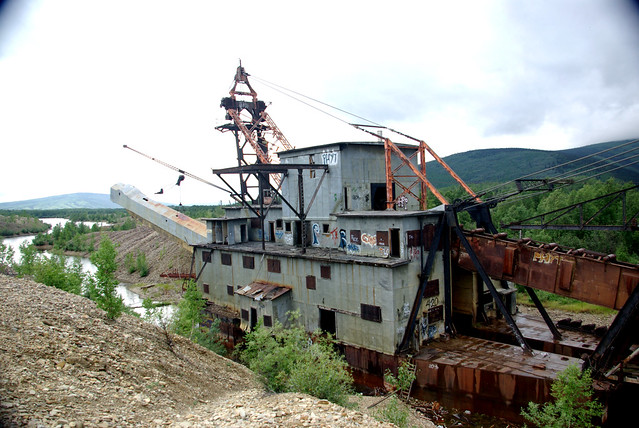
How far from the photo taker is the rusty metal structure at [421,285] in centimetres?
1178

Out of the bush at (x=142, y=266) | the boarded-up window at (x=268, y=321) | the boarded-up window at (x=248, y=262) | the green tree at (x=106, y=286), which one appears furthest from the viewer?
the bush at (x=142, y=266)

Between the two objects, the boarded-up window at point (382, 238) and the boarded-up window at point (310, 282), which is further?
the boarded-up window at point (310, 282)

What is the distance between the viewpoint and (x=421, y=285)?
14492mm

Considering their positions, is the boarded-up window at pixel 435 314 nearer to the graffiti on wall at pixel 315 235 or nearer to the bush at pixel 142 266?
the graffiti on wall at pixel 315 235

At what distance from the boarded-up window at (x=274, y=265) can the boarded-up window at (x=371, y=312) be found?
4.98m

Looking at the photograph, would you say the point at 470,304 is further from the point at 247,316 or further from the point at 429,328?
the point at 247,316

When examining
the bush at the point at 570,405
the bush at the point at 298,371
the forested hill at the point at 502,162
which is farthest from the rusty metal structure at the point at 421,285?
the forested hill at the point at 502,162

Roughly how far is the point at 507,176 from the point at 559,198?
64.0 meters

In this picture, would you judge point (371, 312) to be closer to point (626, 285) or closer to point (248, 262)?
point (626, 285)

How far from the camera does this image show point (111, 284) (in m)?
12.2

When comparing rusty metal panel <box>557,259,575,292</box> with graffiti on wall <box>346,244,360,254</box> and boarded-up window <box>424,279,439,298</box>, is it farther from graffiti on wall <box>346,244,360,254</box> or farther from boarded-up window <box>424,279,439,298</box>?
graffiti on wall <box>346,244,360,254</box>

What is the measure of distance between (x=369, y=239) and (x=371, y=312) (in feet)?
9.20

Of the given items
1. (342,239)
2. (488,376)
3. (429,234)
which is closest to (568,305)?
(429,234)

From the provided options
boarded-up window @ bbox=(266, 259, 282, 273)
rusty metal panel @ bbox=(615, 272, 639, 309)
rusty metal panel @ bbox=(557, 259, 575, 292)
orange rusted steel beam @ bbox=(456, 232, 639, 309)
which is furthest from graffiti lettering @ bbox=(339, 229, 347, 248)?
rusty metal panel @ bbox=(615, 272, 639, 309)
